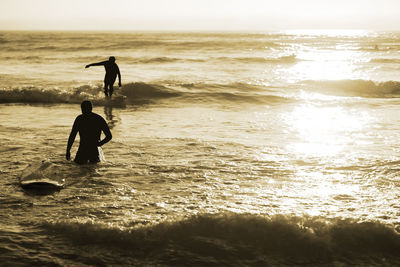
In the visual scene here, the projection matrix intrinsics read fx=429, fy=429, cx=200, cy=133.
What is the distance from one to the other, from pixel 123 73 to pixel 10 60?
12.4 meters

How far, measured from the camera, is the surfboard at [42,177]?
21.0 ft

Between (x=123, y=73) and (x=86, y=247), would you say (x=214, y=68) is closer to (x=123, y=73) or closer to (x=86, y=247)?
(x=123, y=73)

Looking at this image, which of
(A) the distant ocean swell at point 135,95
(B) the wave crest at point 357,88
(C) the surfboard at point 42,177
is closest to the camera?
(C) the surfboard at point 42,177

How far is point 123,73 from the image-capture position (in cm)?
2580

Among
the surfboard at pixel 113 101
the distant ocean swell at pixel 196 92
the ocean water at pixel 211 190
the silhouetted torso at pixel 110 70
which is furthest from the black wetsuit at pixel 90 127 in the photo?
the distant ocean swell at pixel 196 92

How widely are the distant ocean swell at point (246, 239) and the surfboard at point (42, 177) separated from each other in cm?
133

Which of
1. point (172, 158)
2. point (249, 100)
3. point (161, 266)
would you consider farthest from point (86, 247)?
point (249, 100)

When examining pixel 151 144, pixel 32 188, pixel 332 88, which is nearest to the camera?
pixel 32 188

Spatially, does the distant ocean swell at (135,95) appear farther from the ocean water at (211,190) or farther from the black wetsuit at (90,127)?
the black wetsuit at (90,127)

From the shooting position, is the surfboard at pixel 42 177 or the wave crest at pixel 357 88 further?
the wave crest at pixel 357 88

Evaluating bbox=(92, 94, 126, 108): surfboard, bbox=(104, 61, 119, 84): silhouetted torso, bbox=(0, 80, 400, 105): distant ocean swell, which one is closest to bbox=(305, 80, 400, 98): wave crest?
bbox=(0, 80, 400, 105): distant ocean swell

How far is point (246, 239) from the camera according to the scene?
504cm

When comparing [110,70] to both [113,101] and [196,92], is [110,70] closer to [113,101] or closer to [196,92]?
[113,101]

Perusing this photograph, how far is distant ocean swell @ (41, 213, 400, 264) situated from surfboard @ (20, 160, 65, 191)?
1330 mm
